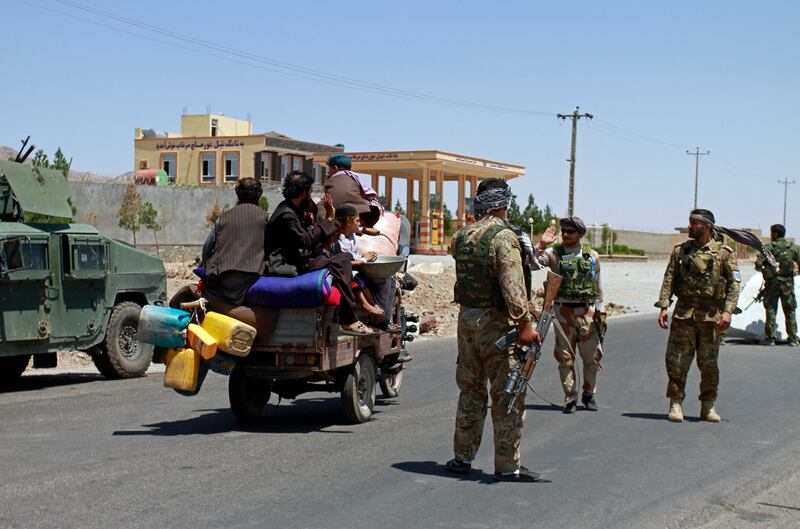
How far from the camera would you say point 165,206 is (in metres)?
56.2

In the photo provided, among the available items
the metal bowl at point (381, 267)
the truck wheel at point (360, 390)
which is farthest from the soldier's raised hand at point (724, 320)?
the truck wheel at point (360, 390)

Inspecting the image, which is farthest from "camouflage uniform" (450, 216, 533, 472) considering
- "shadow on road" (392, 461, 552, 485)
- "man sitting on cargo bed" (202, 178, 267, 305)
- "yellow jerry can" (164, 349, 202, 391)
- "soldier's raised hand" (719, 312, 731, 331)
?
"soldier's raised hand" (719, 312, 731, 331)

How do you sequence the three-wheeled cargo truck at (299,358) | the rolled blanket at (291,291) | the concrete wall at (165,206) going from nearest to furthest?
the rolled blanket at (291,291)
the three-wheeled cargo truck at (299,358)
the concrete wall at (165,206)

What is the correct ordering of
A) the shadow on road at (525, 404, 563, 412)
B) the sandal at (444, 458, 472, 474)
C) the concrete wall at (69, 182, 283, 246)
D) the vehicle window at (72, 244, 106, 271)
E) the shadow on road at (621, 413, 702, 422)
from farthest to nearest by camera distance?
1. the concrete wall at (69, 182, 283, 246)
2. the vehicle window at (72, 244, 106, 271)
3. the shadow on road at (525, 404, 563, 412)
4. the shadow on road at (621, 413, 702, 422)
5. the sandal at (444, 458, 472, 474)

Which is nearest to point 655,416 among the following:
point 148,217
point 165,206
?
point 148,217

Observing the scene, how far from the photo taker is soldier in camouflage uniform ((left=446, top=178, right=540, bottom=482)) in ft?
23.5

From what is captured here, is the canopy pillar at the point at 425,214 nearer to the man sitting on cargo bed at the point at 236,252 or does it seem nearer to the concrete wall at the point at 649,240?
the concrete wall at the point at 649,240

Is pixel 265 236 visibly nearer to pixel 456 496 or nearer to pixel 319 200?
pixel 319 200

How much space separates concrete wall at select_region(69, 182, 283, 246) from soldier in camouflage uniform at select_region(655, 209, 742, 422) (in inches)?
1805

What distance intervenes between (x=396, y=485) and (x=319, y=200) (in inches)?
148

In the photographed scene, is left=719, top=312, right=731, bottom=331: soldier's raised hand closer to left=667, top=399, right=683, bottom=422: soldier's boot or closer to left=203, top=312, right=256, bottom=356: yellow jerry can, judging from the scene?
left=667, top=399, right=683, bottom=422: soldier's boot

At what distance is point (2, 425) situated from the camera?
9.50 metres

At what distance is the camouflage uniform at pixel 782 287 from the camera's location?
19.4 meters

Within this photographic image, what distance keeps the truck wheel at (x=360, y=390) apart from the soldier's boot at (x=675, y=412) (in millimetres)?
3010
